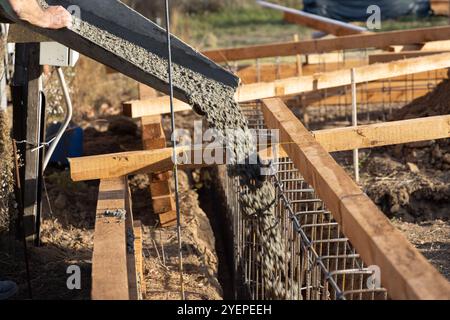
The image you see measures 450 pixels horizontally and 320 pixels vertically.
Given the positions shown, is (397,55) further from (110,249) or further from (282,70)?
(110,249)

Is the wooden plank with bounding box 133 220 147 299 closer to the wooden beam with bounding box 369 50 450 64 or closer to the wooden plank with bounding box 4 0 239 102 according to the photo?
the wooden plank with bounding box 4 0 239 102

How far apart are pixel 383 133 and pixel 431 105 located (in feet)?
11.7

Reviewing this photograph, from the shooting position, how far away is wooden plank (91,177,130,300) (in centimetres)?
378

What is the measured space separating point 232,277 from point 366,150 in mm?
2592

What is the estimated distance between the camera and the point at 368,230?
143 inches

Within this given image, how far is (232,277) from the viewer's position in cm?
694

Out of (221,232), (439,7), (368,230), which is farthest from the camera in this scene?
(439,7)

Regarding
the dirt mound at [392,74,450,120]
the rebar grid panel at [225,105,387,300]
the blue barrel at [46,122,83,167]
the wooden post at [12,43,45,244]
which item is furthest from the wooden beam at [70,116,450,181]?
the blue barrel at [46,122,83,167]

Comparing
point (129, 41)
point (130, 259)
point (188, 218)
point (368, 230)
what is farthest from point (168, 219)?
point (368, 230)

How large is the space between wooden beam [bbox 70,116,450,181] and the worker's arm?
0.84 m

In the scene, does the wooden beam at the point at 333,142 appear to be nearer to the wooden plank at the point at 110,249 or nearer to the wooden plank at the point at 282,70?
the wooden plank at the point at 110,249

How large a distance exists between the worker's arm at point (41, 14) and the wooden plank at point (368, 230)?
142 cm

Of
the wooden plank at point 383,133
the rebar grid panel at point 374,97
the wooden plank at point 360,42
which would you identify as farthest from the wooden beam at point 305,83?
the rebar grid panel at point 374,97

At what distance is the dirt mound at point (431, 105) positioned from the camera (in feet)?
28.8
